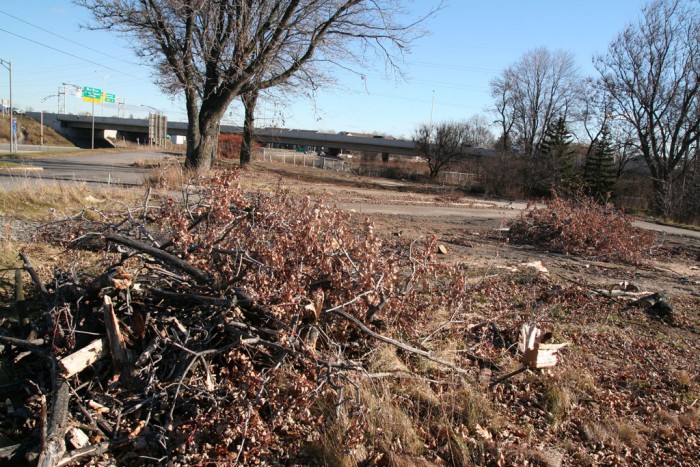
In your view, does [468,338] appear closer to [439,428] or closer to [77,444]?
[439,428]

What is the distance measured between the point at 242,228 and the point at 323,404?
1.59 m

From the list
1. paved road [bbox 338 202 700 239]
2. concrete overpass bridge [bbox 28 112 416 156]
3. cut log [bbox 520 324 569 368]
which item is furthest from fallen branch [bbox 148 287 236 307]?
concrete overpass bridge [bbox 28 112 416 156]

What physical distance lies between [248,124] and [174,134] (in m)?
62.9

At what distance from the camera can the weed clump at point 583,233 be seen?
10.7m

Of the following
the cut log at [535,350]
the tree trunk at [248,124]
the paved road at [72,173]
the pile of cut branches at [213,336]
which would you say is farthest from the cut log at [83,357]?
the tree trunk at [248,124]

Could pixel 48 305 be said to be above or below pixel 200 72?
below

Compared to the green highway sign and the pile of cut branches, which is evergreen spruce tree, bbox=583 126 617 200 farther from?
the green highway sign

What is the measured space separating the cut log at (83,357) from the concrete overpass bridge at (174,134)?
6292 centimetres

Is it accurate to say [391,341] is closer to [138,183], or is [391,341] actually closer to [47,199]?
[47,199]

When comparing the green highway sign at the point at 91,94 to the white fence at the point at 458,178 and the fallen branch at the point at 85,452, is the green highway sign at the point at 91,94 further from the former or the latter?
the fallen branch at the point at 85,452

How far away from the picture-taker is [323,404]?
3.78 m

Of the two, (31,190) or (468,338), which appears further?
(31,190)

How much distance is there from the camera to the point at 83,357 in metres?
3.28

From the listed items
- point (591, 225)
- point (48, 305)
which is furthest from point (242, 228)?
point (591, 225)
